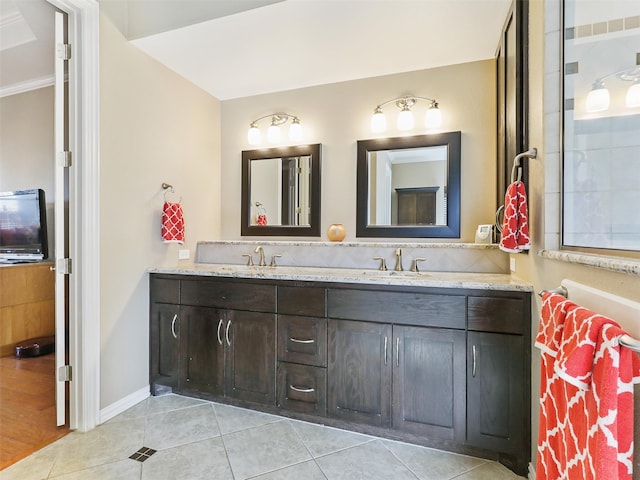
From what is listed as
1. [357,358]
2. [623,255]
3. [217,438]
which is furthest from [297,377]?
[623,255]

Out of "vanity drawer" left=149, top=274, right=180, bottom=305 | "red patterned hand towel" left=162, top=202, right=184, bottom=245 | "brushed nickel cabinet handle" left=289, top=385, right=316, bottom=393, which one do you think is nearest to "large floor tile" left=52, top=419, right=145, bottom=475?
"vanity drawer" left=149, top=274, right=180, bottom=305

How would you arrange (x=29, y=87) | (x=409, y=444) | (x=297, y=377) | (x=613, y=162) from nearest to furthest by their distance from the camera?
(x=613, y=162), (x=409, y=444), (x=297, y=377), (x=29, y=87)

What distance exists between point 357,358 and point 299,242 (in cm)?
115

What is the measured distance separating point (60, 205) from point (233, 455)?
177 centimetres

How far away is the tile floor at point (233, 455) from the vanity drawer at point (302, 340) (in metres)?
0.41

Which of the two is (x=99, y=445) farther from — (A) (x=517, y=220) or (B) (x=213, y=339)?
(A) (x=517, y=220)

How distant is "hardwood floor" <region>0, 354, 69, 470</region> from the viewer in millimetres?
1889

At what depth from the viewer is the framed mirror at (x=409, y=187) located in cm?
256

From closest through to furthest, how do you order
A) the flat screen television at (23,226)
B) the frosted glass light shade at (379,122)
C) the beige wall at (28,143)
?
1. the frosted glass light shade at (379,122)
2. the flat screen television at (23,226)
3. the beige wall at (28,143)

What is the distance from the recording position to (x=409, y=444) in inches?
75.2

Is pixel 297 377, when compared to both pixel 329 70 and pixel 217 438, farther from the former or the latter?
pixel 329 70

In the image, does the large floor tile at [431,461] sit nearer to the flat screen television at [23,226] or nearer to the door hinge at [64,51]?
the door hinge at [64,51]

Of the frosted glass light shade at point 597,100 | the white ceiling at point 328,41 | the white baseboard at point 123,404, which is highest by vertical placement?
the white ceiling at point 328,41

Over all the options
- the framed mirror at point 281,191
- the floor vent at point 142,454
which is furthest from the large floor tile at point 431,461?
the framed mirror at point 281,191
